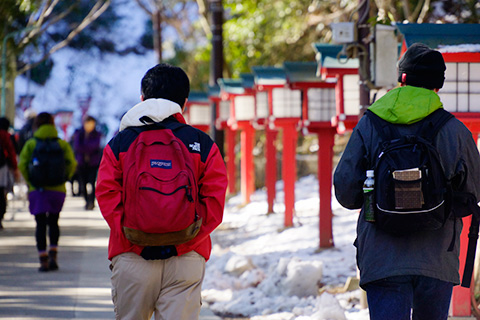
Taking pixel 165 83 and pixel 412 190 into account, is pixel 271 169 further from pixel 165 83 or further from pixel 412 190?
pixel 412 190

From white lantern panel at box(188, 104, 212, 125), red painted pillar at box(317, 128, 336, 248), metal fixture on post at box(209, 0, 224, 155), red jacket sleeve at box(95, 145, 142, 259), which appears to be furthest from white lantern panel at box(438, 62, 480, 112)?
white lantern panel at box(188, 104, 212, 125)

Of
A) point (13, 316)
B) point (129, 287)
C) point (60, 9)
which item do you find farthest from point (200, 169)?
point (60, 9)

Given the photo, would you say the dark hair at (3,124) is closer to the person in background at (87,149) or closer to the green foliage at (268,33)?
the person in background at (87,149)

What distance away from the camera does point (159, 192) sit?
11.6 feet

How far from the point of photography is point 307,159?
21.2 meters

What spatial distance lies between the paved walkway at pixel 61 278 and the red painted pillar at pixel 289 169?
282 cm

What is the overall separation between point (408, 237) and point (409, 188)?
0.25 metres

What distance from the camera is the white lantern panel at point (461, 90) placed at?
5895mm

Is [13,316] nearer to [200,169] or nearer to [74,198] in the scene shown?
[200,169]

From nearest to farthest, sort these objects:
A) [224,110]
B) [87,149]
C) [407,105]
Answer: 1. [407,105]
2. [87,149]
3. [224,110]

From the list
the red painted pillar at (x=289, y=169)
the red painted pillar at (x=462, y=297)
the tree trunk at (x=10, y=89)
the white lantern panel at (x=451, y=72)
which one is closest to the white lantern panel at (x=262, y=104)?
the red painted pillar at (x=289, y=169)

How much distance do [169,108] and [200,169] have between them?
329mm

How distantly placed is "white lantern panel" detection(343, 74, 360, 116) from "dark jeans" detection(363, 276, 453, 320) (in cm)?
561

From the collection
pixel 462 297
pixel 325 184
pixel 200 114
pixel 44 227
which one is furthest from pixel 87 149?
pixel 462 297
